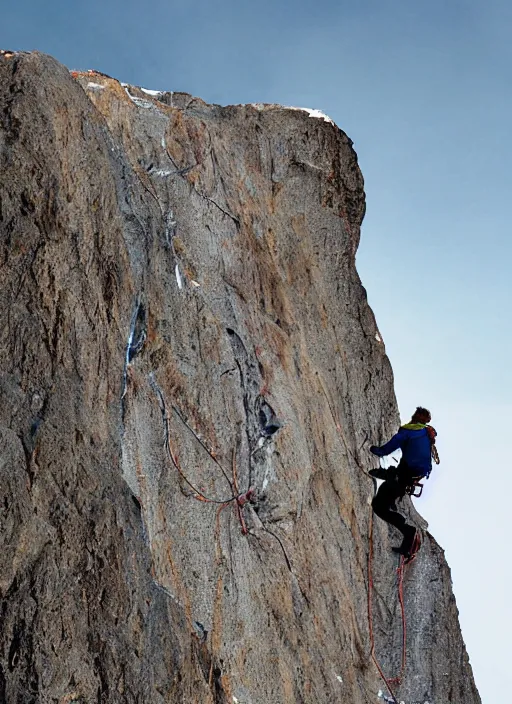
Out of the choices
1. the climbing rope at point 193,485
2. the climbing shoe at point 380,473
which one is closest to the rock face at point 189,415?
the climbing rope at point 193,485

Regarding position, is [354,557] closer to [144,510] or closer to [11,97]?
[144,510]

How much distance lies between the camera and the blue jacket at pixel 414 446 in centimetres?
1336

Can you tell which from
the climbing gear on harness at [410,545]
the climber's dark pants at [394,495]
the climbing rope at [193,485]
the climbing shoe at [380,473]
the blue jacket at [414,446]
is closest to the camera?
the climbing rope at [193,485]

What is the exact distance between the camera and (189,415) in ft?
35.2

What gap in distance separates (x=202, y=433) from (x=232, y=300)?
2220 millimetres

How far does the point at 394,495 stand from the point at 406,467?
0.67 meters

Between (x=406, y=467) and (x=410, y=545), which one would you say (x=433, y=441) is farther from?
(x=410, y=545)

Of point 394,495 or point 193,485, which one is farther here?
point 394,495

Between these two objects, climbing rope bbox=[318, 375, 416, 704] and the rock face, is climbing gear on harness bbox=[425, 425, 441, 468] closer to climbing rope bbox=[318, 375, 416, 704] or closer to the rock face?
climbing rope bbox=[318, 375, 416, 704]

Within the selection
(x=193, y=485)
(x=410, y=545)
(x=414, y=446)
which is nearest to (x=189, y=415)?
(x=193, y=485)

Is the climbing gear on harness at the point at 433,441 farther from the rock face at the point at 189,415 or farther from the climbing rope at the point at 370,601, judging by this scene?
the rock face at the point at 189,415

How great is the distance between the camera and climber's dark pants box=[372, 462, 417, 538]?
13891mm

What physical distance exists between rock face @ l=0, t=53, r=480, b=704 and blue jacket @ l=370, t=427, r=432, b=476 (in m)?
0.99

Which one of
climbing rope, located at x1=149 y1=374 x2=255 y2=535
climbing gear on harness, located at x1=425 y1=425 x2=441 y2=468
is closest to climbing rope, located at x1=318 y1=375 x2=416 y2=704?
climbing gear on harness, located at x1=425 y1=425 x2=441 y2=468
